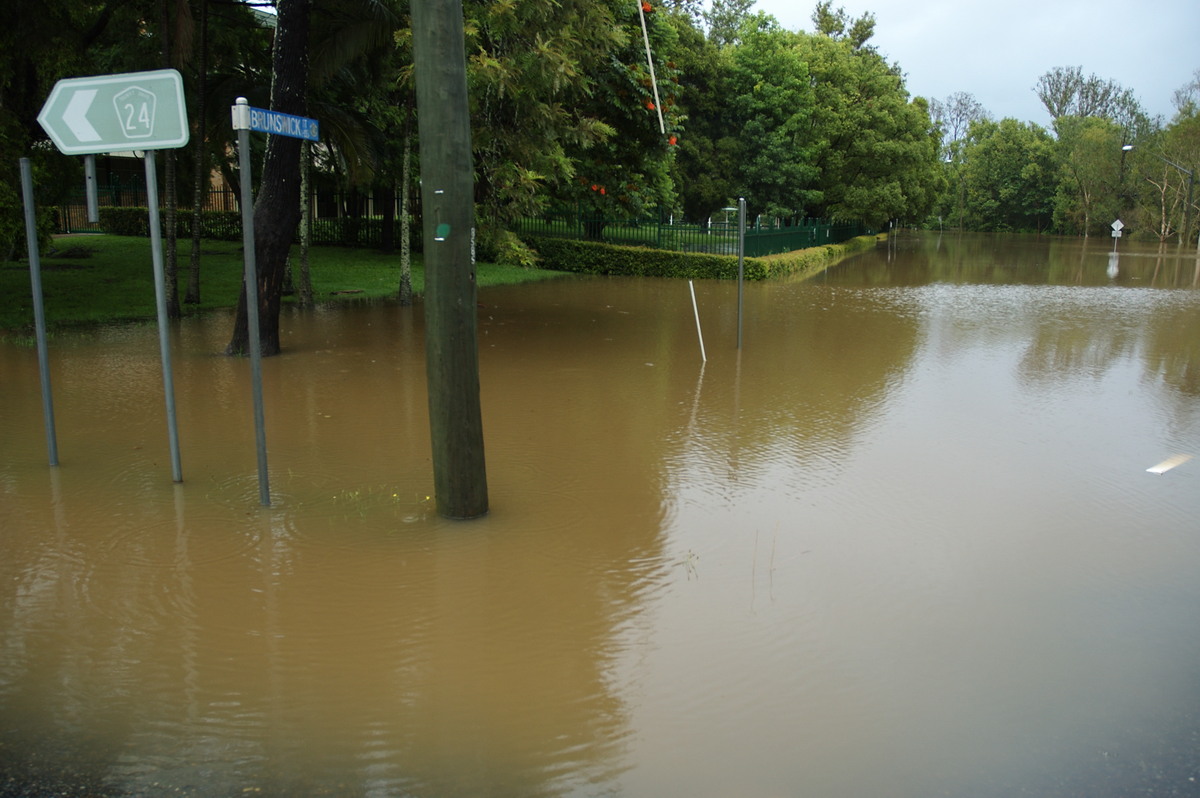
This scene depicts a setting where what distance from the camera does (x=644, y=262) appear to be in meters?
27.5

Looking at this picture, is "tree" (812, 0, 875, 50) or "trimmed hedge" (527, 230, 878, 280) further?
"tree" (812, 0, 875, 50)

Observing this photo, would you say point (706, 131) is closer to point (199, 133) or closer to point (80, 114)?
point (199, 133)

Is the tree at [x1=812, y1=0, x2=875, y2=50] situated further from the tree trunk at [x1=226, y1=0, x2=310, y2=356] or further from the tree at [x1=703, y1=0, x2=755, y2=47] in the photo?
the tree trunk at [x1=226, y1=0, x2=310, y2=356]

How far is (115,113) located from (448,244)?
7.32ft

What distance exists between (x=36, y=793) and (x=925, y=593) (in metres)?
4.19

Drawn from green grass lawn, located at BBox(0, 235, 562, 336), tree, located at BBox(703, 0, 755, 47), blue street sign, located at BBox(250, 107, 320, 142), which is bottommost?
green grass lawn, located at BBox(0, 235, 562, 336)

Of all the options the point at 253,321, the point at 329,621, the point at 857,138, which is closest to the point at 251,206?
the point at 253,321

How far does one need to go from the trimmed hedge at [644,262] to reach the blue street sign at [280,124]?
20067 mm

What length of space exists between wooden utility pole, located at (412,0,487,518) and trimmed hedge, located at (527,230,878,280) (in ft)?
66.1

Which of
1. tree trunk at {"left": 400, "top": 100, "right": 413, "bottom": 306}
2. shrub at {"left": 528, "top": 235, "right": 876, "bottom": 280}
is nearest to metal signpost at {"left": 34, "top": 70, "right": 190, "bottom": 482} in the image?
tree trunk at {"left": 400, "top": 100, "right": 413, "bottom": 306}

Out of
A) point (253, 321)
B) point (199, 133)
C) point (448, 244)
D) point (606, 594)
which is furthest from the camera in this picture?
point (199, 133)

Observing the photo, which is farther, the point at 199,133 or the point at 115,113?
the point at 199,133

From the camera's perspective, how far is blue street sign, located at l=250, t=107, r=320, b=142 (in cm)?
567

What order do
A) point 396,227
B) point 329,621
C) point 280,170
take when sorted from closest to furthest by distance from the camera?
point 329,621, point 280,170, point 396,227
